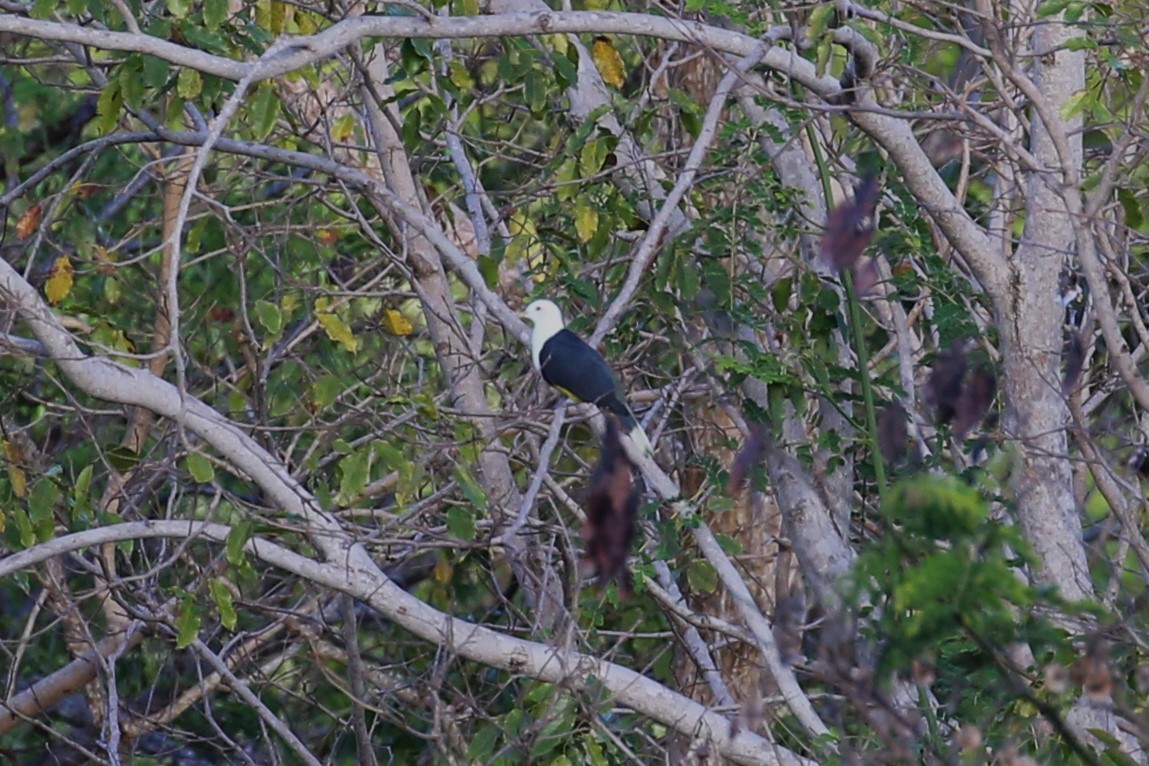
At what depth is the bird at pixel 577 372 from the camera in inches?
175

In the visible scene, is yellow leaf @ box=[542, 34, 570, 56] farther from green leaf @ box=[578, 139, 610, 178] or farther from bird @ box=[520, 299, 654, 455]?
bird @ box=[520, 299, 654, 455]

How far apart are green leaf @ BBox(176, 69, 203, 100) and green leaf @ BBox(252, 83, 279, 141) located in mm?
170

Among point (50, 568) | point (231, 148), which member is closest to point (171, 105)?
point (231, 148)

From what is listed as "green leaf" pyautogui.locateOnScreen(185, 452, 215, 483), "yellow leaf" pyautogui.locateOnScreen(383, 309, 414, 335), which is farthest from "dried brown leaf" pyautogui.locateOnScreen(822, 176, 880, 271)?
"yellow leaf" pyautogui.locateOnScreen(383, 309, 414, 335)

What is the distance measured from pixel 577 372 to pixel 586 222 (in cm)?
42

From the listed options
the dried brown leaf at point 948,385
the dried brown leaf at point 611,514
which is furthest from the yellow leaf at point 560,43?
the dried brown leaf at point 611,514

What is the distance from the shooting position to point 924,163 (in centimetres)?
419

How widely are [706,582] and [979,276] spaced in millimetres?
1067

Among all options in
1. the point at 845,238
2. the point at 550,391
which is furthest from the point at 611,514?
the point at 550,391

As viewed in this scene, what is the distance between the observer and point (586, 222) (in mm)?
4629

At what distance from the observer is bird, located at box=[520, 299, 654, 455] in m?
4.46

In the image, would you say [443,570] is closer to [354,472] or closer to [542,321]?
[542,321]

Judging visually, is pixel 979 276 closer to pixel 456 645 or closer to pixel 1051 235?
pixel 1051 235

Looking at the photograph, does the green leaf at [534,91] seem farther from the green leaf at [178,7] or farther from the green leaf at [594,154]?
the green leaf at [178,7]
